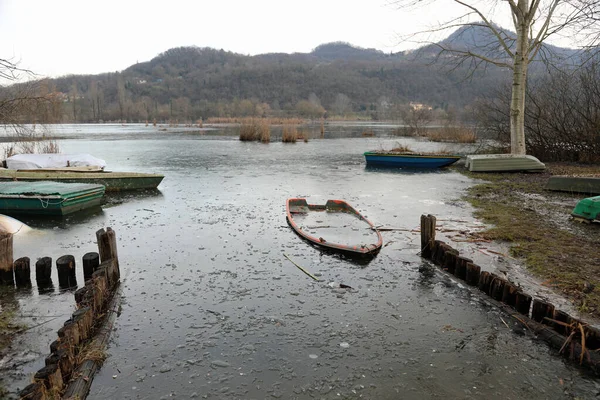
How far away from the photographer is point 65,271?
5.84 metres

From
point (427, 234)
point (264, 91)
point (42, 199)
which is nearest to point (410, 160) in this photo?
point (427, 234)

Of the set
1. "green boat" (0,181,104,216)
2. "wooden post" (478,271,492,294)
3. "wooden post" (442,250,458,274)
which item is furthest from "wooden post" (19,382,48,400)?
"green boat" (0,181,104,216)

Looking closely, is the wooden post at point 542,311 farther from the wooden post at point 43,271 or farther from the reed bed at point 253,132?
the reed bed at point 253,132

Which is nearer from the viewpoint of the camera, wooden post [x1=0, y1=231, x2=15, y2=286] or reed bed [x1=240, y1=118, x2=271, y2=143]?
wooden post [x1=0, y1=231, x2=15, y2=286]

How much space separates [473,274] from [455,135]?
99.9 ft

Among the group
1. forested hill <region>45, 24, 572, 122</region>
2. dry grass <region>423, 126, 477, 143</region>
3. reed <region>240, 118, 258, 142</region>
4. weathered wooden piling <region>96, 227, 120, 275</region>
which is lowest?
weathered wooden piling <region>96, 227, 120, 275</region>

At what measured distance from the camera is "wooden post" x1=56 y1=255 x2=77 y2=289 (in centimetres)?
579

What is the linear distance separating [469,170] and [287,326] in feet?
51.4

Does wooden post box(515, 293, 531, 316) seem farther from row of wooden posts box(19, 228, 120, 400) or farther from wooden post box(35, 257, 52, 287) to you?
wooden post box(35, 257, 52, 287)

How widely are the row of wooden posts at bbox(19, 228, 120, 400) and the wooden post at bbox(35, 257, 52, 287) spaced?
0.05m

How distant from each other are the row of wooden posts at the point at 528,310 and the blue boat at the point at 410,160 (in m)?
13.1

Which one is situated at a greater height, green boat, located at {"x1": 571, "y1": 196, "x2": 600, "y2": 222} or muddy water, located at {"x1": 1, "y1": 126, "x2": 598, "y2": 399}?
green boat, located at {"x1": 571, "y1": 196, "x2": 600, "y2": 222}

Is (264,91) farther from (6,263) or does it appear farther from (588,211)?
(6,263)

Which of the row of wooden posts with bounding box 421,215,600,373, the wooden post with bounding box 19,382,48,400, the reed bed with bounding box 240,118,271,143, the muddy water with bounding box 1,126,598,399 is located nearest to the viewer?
the wooden post with bounding box 19,382,48,400
